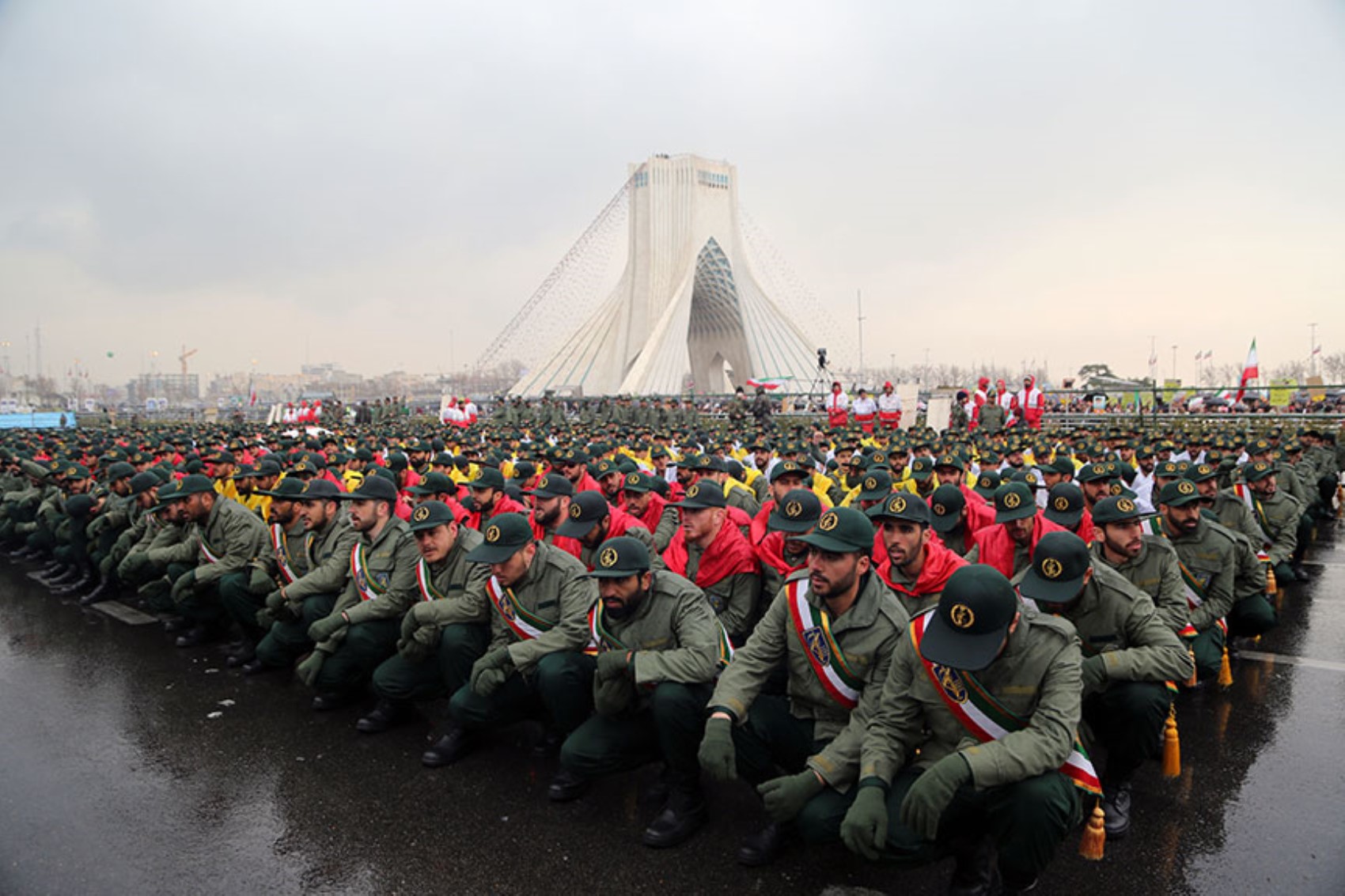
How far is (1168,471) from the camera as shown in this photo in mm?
5770

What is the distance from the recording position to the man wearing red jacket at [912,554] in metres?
3.52

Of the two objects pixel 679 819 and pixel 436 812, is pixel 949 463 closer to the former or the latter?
pixel 679 819

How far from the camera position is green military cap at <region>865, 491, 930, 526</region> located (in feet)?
11.4

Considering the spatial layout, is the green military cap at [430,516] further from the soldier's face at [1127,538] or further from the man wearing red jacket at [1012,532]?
the soldier's face at [1127,538]

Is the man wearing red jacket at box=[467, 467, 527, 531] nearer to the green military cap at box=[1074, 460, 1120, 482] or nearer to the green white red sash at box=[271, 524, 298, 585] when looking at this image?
the green white red sash at box=[271, 524, 298, 585]

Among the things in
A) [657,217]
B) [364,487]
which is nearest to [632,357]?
[657,217]

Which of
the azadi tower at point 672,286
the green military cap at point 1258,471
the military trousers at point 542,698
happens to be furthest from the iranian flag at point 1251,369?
the azadi tower at point 672,286

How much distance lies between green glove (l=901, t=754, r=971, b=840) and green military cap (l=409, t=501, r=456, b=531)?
2.78 metres

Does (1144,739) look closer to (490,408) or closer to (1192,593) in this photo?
(1192,593)

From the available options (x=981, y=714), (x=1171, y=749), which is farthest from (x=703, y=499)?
(x=1171, y=749)

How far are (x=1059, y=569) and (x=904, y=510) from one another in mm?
675

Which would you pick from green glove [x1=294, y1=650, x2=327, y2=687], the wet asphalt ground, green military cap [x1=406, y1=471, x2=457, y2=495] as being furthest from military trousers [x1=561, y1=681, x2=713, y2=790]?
green military cap [x1=406, y1=471, x2=457, y2=495]

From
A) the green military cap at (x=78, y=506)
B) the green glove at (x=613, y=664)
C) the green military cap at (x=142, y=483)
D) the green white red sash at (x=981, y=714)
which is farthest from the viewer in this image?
the green military cap at (x=78, y=506)

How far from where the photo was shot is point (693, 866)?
302cm
